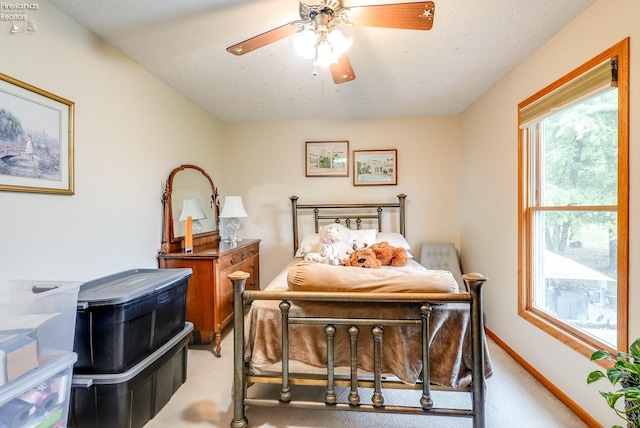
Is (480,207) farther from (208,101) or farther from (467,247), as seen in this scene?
(208,101)

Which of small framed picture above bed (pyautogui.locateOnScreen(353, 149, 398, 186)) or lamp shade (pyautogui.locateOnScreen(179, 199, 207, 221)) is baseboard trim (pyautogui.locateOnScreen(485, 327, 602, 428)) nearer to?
small framed picture above bed (pyautogui.locateOnScreen(353, 149, 398, 186))

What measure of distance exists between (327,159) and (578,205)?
257 cm

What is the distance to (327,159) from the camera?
3.75m

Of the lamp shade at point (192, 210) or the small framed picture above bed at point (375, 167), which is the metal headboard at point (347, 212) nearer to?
the small framed picture above bed at point (375, 167)

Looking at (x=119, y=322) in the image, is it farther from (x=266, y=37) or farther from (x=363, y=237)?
(x=363, y=237)

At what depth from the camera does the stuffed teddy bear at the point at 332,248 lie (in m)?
2.67

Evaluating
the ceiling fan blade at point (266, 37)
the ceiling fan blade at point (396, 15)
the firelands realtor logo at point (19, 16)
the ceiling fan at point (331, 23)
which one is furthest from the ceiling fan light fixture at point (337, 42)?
the firelands realtor logo at point (19, 16)

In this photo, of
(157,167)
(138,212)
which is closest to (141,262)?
(138,212)

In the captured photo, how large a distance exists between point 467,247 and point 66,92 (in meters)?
3.92

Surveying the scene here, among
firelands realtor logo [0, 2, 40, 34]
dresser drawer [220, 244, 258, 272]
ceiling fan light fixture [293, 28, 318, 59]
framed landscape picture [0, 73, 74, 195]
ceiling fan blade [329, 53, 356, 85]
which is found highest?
firelands realtor logo [0, 2, 40, 34]

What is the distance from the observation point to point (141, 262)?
7.69 ft

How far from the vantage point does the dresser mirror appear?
2.64m

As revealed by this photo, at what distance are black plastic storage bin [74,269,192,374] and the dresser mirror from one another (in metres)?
0.86

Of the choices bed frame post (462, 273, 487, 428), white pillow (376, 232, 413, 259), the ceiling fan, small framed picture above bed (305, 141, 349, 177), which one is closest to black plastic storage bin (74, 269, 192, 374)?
the ceiling fan
